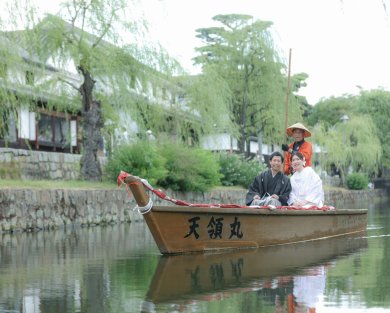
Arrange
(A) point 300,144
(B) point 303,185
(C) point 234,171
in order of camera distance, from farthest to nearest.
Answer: (C) point 234,171, (A) point 300,144, (B) point 303,185

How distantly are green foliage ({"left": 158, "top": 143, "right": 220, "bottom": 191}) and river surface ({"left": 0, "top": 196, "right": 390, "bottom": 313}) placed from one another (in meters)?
13.4

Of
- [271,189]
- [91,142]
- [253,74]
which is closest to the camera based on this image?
[271,189]

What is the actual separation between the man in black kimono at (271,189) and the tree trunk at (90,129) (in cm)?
1155

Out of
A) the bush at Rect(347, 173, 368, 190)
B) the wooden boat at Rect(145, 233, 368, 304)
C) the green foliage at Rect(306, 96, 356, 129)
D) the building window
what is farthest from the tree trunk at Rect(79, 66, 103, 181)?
the green foliage at Rect(306, 96, 356, 129)

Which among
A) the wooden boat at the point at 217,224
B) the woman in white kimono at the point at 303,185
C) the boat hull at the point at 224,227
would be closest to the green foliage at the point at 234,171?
the woman in white kimono at the point at 303,185

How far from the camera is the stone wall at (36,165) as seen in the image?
23828 millimetres

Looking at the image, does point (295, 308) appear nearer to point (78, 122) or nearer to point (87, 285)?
point (87, 285)

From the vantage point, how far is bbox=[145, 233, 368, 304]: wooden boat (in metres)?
7.72

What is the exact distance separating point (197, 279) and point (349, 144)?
4608 centimetres

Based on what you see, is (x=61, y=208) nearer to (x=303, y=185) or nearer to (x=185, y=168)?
(x=185, y=168)

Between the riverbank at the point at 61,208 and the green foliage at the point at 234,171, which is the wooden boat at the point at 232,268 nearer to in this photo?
the riverbank at the point at 61,208

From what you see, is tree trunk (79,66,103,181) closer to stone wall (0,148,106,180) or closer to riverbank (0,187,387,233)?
stone wall (0,148,106,180)

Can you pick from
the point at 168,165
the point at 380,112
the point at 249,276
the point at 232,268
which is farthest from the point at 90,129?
the point at 380,112

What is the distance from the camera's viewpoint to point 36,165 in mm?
25125
